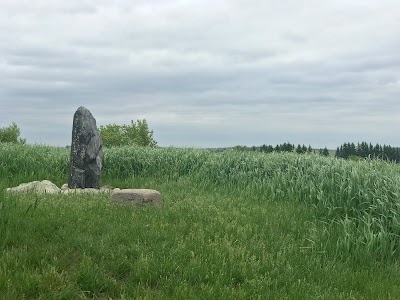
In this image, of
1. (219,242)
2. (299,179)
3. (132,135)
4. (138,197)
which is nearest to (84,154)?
(138,197)

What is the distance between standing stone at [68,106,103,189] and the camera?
15016 millimetres

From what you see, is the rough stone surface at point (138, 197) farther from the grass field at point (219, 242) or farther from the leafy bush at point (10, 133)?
the leafy bush at point (10, 133)

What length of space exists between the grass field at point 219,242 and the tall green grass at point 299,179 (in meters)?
0.06

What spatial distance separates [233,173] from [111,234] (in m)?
9.29

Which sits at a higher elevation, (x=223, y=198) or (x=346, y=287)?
(x=223, y=198)

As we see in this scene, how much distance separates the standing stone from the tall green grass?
5.28 ft

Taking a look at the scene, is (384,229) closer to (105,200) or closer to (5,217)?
(105,200)

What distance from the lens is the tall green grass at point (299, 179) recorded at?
9578mm

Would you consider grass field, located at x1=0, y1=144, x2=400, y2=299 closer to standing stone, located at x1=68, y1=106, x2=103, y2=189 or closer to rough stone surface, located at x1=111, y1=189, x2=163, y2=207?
rough stone surface, located at x1=111, y1=189, x2=163, y2=207

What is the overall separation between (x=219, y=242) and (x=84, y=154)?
816cm

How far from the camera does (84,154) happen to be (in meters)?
15.2

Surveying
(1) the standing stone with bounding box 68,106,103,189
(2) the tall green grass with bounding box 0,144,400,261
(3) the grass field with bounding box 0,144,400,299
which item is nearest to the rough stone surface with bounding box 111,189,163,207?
(3) the grass field with bounding box 0,144,400,299

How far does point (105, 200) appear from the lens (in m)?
11.6

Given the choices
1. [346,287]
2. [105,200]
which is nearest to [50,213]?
[105,200]
